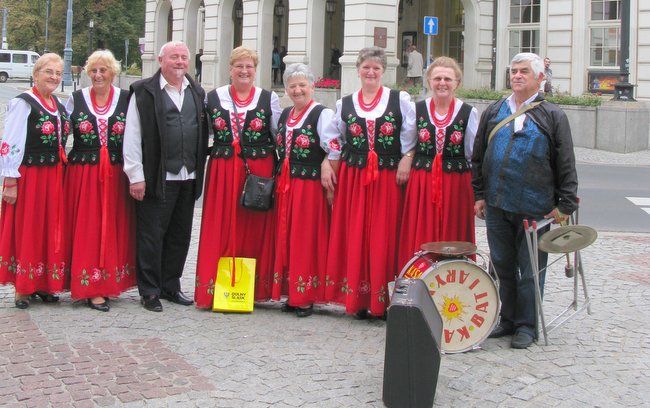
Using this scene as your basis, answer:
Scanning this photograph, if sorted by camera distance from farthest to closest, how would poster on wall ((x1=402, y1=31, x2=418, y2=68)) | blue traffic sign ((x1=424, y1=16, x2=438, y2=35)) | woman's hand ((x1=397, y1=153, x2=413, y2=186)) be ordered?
poster on wall ((x1=402, y1=31, x2=418, y2=68)) → blue traffic sign ((x1=424, y1=16, x2=438, y2=35)) → woman's hand ((x1=397, y1=153, x2=413, y2=186))

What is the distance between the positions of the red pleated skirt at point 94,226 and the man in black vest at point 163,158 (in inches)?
7.1

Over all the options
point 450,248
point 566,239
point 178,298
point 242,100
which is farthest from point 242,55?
point 566,239

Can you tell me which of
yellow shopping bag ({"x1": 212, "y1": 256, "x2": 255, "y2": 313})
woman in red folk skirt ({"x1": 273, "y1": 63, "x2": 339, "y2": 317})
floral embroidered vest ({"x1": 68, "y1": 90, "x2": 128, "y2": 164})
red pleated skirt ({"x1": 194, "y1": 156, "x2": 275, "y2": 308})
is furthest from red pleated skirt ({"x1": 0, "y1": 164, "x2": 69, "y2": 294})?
woman in red folk skirt ({"x1": 273, "y1": 63, "x2": 339, "y2": 317})

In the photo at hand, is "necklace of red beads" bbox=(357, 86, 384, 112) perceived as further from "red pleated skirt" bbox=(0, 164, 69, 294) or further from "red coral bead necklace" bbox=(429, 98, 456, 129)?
"red pleated skirt" bbox=(0, 164, 69, 294)

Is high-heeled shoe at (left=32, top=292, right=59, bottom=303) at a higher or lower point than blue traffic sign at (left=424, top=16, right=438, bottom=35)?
lower

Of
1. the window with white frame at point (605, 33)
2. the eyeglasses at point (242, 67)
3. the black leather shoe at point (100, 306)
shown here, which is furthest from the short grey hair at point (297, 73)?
the window with white frame at point (605, 33)

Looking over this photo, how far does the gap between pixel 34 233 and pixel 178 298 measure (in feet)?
4.23

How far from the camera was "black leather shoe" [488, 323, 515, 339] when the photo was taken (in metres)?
6.35

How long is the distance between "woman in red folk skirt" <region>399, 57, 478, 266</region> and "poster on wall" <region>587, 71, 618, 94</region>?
786 inches

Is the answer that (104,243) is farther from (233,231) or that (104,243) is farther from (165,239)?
(233,231)

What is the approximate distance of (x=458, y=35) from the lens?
33.4m

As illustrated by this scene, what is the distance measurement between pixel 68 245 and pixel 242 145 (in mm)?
1663

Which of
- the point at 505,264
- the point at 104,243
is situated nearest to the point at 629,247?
the point at 505,264

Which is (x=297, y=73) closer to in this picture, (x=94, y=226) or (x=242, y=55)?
(x=242, y=55)
